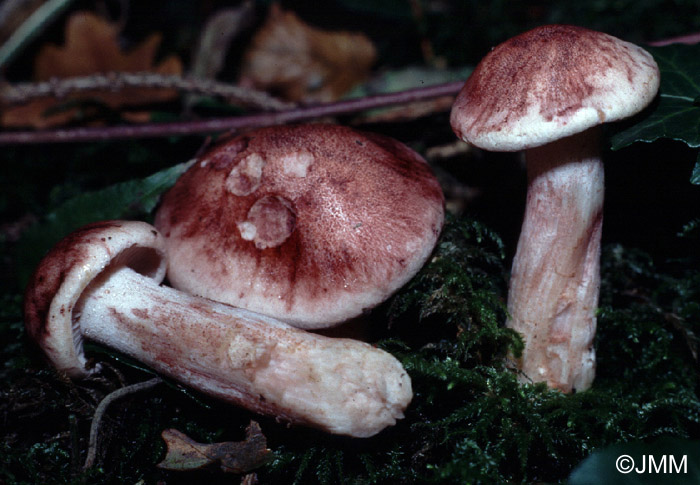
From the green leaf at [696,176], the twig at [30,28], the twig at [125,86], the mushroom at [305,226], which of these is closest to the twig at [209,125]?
the twig at [125,86]

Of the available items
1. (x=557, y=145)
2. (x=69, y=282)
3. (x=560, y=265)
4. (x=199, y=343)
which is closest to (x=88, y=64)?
(x=69, y=282)

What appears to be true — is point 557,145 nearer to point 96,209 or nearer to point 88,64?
point 96,209

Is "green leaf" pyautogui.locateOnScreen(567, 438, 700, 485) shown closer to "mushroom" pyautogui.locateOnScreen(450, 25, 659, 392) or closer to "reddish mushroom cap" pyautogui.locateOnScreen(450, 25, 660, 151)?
"mushroom" pyautogui.locateOnScreen(450, 25, 659, 392)

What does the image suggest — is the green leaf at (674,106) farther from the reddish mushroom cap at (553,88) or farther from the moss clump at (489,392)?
the moss clump at (489,392)

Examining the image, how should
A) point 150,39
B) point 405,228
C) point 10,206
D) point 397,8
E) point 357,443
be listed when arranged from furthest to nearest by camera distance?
point 397,8 → point 150,39 → point 10,206 → point 405,228 → point 357,443

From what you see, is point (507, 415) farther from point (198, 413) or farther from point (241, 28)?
point (241, 28)

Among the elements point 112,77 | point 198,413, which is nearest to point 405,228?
point 198,413
